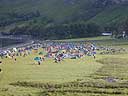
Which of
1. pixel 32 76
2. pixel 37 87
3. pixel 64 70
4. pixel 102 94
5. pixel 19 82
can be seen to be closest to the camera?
pixel 102 94

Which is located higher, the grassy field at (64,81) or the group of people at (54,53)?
the group of people at (54,53)

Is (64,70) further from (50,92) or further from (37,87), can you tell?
(50,92)

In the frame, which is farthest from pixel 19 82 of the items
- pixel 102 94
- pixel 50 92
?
pixel 102 94

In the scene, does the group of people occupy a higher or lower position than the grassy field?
higher

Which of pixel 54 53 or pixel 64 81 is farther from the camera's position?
pixel 54 53

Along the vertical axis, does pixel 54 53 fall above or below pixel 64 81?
above

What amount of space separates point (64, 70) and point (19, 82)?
17625mm

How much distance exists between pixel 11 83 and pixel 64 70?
1852 cm

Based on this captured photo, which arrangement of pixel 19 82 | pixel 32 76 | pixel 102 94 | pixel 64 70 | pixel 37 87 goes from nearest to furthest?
pixel 102 94 < pixel 37 87 < pixel 19 82 < pixel 32 76 < pixel 64 70

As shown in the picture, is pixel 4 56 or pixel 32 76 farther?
pixel 4 56

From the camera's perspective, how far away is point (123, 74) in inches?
2751

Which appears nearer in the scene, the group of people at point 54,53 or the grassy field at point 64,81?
the grassy field at point 64,81

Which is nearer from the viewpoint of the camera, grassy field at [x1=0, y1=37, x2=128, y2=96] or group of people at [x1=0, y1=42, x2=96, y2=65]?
grassy field at [x1=0, y1=37, x2=128, y2=96]

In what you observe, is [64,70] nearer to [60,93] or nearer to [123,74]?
[123,74]
